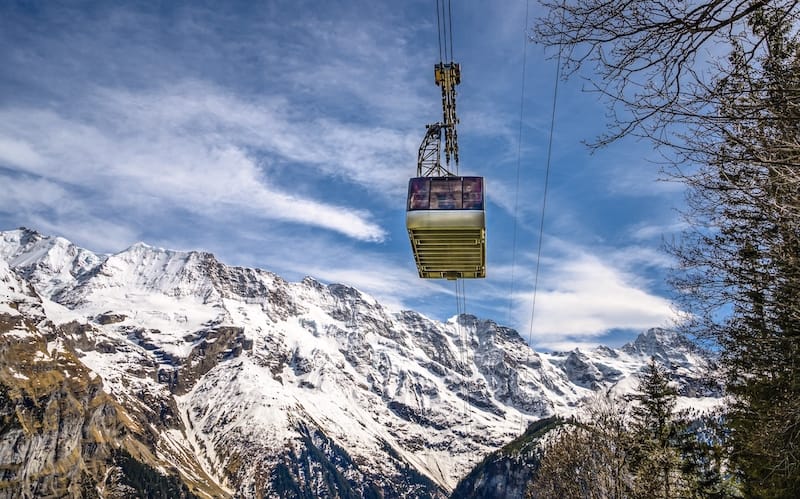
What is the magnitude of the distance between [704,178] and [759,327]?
4460 millimetres

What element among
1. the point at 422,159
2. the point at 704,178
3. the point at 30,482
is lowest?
the point at 30,482

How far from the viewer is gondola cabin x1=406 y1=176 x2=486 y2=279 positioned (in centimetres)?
1884

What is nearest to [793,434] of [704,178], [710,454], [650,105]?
[704,178]

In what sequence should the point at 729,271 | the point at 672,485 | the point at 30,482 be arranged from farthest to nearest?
the point at 30,482 < the point at 672,485 < the point at 729,271

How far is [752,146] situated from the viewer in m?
6.51

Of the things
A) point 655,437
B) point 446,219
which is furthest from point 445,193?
point 655,437

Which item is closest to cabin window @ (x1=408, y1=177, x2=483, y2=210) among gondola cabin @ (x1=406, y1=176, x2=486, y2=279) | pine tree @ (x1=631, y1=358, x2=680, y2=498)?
gondola cabin @ (x1=406, y1=176, x2=486, y2=279)

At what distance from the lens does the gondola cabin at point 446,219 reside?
18.8 metres

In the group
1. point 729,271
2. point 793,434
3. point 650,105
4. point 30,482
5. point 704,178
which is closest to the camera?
point 650,105

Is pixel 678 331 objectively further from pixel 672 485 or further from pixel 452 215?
pixel 672 485

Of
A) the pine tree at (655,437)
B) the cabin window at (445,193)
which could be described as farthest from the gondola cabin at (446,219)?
the pine tree at (655,437)

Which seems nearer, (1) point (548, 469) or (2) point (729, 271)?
(2) point (729, 271)

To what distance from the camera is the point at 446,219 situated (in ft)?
61.7

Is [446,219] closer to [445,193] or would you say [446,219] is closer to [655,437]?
[445,193]
